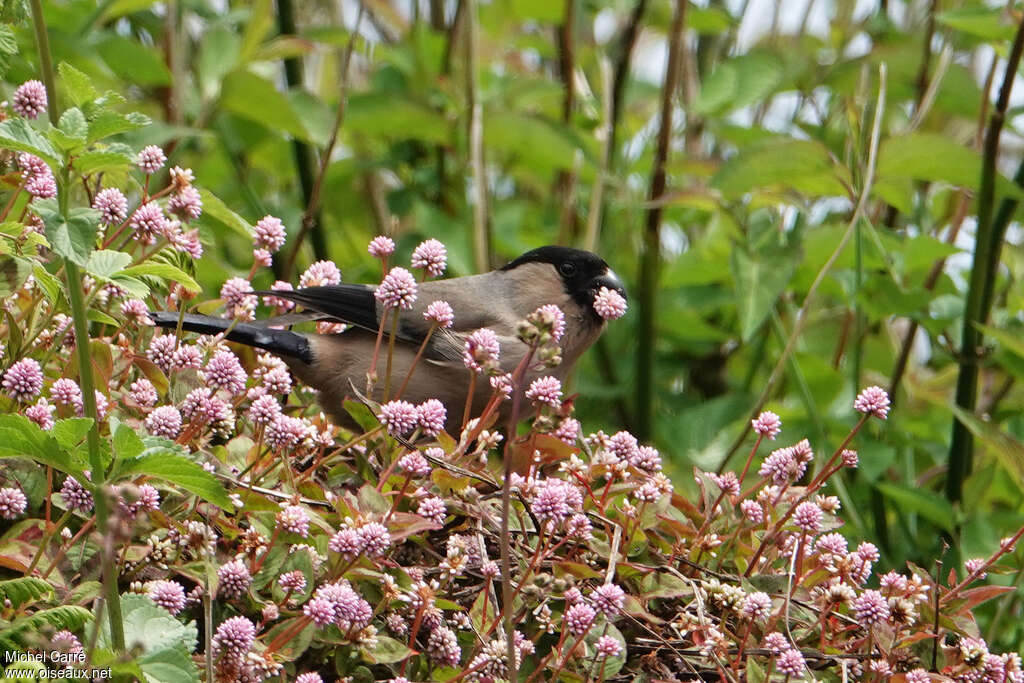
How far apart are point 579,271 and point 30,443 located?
2284 millimetres

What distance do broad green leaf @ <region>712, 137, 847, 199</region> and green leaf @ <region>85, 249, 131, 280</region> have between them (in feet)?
5.94

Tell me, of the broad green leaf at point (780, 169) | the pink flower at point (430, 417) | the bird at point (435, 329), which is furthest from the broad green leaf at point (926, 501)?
the pink flower at point (430, 417)

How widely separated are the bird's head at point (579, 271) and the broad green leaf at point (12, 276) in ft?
6.19

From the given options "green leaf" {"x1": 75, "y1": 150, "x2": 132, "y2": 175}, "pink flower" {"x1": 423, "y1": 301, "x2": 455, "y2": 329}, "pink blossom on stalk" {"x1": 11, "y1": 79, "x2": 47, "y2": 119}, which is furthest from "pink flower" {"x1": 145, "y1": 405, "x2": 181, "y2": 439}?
"pink blossom on stalk" {"x1": 11, "y1": 79, "x2": 47, "y2": 119}

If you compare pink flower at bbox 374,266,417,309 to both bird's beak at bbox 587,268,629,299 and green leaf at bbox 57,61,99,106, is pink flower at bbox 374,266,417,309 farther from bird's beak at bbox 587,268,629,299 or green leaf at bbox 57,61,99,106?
bird's beak at bbox 587,268,629,299

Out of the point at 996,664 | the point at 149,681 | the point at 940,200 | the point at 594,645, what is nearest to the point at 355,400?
the point at 594,645

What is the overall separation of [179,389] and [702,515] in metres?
0.98

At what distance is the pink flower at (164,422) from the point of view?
6.42 feet

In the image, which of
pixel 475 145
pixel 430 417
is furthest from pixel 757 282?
pixel 430 417

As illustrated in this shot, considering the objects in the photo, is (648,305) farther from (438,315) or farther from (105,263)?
(105,263)

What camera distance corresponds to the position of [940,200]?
4809 millimetres

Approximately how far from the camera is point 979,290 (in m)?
3.53

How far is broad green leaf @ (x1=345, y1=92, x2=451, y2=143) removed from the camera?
399cm

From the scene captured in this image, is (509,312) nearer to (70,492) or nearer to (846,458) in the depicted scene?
(846,458)
